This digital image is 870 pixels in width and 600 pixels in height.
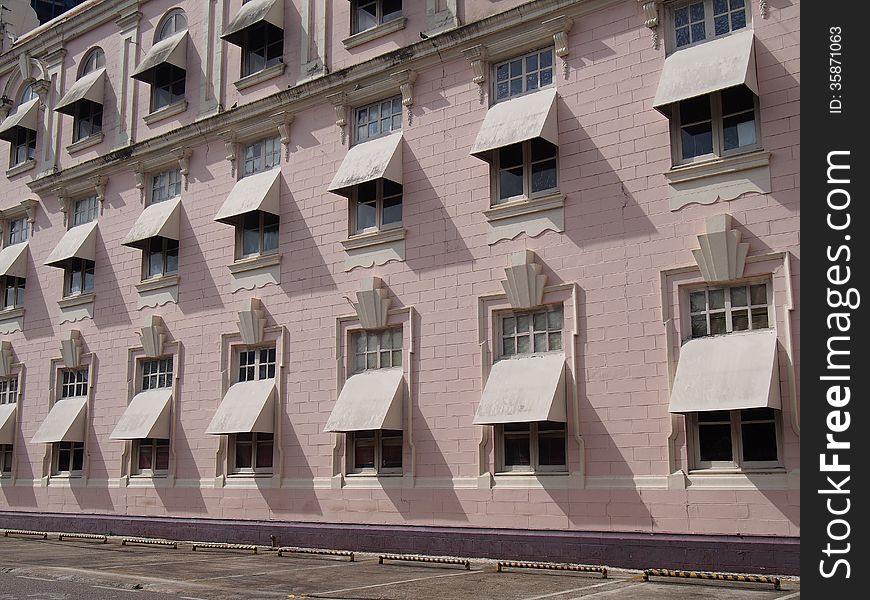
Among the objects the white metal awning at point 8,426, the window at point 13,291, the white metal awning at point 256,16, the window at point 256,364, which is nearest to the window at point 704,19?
the white metal awning at point 256,16

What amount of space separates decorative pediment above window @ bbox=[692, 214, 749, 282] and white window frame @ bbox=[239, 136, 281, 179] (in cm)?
1008

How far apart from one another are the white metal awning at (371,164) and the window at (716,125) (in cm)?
546

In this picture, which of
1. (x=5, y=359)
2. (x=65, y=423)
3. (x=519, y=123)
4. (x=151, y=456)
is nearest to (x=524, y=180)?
(x=519, y=123)

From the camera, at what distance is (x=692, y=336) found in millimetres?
14195

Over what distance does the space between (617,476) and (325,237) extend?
8051mm

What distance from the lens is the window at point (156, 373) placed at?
21656 mm

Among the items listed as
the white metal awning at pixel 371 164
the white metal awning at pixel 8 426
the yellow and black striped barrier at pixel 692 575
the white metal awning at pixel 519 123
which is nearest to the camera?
the yellow and black striped barrier at pixel 692 575

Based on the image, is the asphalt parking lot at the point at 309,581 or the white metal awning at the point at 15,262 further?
the white metal awning at the point at 15,262

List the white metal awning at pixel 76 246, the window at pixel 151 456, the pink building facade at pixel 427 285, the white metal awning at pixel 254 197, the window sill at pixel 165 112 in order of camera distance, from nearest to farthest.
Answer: the pink building facade at pixel 427 285, the white metal awning at pixel 254 197, the window at pixel 151 456, the window sill at pixel 165 112, the white metal awning at pixel 76 246

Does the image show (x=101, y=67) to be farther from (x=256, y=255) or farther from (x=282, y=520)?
(x=282, y=520)

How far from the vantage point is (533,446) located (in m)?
15.5

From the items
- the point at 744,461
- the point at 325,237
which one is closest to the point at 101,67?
the point at 325,237

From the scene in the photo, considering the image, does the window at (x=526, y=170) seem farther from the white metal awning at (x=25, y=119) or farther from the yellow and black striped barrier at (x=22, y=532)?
the white metal awning at (x=25, y=119)

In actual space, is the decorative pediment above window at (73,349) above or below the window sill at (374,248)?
below
